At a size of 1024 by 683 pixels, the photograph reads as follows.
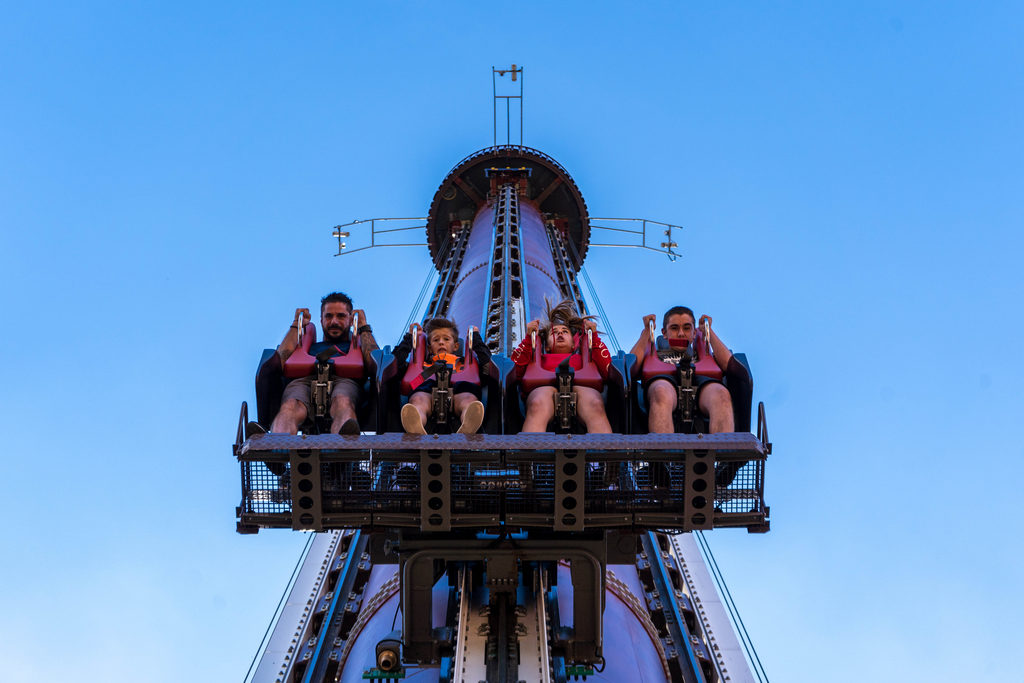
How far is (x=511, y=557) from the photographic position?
11.1 metres

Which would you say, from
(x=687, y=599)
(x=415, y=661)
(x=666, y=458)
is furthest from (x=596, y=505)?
(x=687, y=599)

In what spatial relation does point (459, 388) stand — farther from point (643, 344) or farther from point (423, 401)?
point (643, 344)

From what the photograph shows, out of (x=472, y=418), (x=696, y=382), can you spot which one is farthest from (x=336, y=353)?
(x=696, y=382)

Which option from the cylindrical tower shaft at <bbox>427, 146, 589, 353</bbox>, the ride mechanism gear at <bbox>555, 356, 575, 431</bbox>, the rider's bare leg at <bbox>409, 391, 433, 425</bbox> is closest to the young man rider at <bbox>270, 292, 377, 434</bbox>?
the rider's bare leg at <bbox>409, 391, 433, 425</bbox>

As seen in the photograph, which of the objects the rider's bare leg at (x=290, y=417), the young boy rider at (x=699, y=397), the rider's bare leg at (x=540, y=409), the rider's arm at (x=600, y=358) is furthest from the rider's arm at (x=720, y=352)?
the rider's bare leg at (x=290, y=417)

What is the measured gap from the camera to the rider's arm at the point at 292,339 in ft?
40.6

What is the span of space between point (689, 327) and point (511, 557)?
3.87m

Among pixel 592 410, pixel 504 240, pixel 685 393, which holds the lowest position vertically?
pixel 592 410

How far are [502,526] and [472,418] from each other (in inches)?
55.9

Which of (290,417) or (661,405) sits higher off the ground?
(661,405)

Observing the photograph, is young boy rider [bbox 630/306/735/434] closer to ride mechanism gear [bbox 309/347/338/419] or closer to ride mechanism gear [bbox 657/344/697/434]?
ride mechanism gear [bbox 657/344/697/434]

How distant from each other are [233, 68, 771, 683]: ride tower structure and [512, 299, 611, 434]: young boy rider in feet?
1.30

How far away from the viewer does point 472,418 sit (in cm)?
1018

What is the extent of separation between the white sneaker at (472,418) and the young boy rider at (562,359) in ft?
4.70
